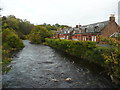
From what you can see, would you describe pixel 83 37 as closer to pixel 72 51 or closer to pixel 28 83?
pixel 72 51

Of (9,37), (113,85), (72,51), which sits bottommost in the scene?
(113,85)

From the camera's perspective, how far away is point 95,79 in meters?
11.2

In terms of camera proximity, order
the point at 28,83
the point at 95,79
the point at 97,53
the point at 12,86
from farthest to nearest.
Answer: the point at 97,53 < the point at 95,79 < the point at 28,83 < the point at 12,86

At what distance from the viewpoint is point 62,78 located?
11.3 m

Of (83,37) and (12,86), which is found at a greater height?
(83,37)

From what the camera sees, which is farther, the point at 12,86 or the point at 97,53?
the point at 97,53

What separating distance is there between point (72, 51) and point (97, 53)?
962cm

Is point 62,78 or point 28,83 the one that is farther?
point 62,78

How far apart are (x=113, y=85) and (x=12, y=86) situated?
9866mm

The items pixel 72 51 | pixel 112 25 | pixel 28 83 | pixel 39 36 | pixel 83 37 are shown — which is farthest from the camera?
pixel 39 36

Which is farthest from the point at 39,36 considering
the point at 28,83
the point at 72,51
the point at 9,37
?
the point at 28,83

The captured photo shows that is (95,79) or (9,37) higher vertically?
(9,37)

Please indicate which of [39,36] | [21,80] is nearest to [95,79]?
[21,80]

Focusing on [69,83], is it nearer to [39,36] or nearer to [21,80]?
[21,80]
